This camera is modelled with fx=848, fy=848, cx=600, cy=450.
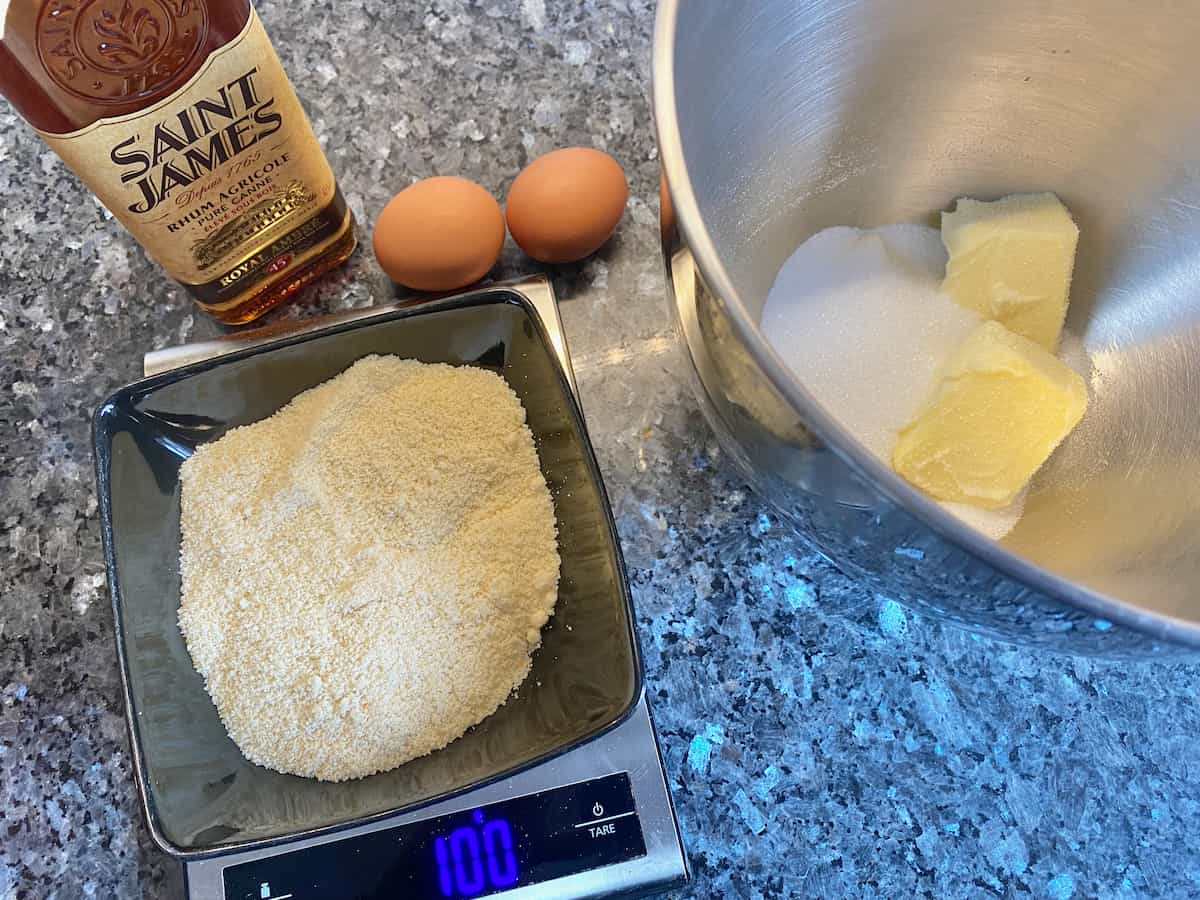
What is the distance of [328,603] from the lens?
652 millimetres

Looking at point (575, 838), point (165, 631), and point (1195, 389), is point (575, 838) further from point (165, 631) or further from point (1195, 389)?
point (1195, 389)

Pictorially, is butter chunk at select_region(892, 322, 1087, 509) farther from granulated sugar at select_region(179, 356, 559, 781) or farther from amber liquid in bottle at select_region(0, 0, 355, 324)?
amber liquid in bottle at select_region(0, 0, 355, 324)

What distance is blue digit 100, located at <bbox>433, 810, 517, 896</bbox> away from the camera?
0.63 meters

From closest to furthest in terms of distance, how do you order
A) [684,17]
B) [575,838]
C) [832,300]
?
[684,17] < [575,838] < [832,300]

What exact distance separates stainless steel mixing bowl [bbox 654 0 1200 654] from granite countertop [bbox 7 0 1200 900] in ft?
0.44

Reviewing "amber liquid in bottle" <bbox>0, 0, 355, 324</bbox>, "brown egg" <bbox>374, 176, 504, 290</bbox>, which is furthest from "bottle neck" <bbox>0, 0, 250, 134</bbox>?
"brown egg" <bbox>374, 176, 504, 290</bbox>

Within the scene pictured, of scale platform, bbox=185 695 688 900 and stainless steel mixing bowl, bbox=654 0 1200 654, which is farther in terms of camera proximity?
scale platform, bbox=185 695 688 900

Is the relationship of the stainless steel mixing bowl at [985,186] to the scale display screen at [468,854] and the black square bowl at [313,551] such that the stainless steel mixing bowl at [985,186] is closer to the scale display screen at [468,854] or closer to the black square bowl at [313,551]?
the black square bowl at [313,551]

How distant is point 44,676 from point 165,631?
0.14 m

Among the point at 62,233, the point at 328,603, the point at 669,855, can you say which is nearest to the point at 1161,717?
the point at 669,855

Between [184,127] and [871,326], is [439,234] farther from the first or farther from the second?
[871,326]

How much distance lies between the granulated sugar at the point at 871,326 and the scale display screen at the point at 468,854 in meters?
0.36

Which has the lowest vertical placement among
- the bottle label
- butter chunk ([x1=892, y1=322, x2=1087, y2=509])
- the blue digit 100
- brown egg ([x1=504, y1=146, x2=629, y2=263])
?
the blue digit 100

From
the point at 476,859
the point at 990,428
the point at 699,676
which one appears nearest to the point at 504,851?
the point at 476,859
